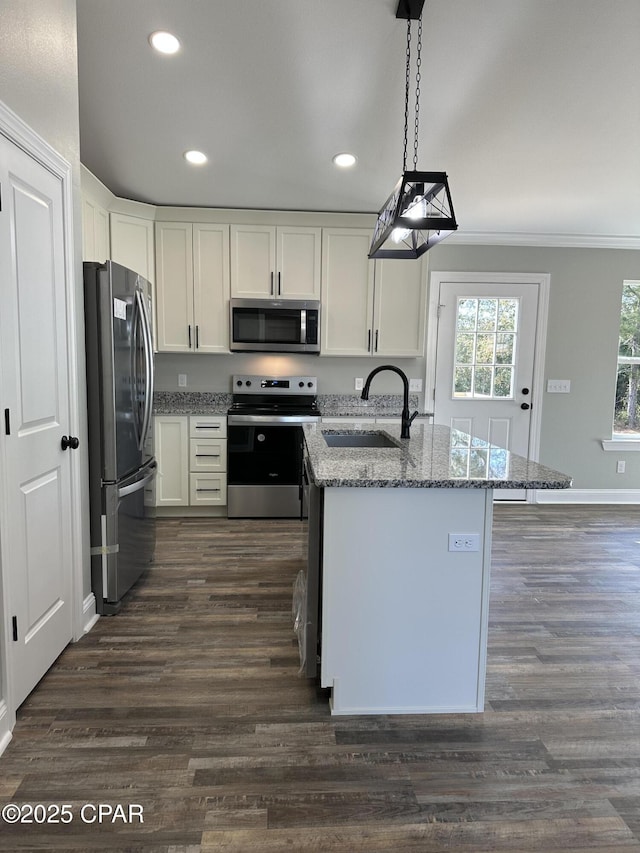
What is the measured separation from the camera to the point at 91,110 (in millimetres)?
3018

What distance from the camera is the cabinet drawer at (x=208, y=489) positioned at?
423 centimetres

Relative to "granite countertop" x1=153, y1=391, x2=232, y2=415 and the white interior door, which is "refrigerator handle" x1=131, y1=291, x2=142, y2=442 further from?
the white interior door

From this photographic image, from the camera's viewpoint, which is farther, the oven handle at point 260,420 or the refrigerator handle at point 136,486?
the oven handle at point 260,420

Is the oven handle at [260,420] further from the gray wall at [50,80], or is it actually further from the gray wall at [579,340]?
the gray wall at [579,340]

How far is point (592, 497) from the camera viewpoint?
16.1 ft

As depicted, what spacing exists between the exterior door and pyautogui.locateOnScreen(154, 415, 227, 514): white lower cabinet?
1907mm

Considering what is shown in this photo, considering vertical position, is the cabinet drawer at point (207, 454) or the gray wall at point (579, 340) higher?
the gray wall at point (579, 340)

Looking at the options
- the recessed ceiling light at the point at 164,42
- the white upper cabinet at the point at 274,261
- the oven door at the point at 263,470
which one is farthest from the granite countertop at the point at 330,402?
the recessed ceiling light at the point at 164,42

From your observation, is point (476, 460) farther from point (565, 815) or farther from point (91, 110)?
point (91, 110)

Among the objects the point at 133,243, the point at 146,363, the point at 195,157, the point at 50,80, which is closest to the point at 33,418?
the point at 146,363

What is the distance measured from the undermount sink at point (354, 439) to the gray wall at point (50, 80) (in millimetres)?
A: 1232

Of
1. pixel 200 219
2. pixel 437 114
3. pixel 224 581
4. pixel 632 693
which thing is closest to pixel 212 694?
pixel 224 581

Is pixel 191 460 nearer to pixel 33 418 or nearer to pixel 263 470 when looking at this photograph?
pixel 263 470

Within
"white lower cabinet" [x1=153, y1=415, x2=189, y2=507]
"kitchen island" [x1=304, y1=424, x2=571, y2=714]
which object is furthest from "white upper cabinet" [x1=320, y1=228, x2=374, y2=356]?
"kitchen island" [x1=304, y1=424, x2=571, y2=714]
